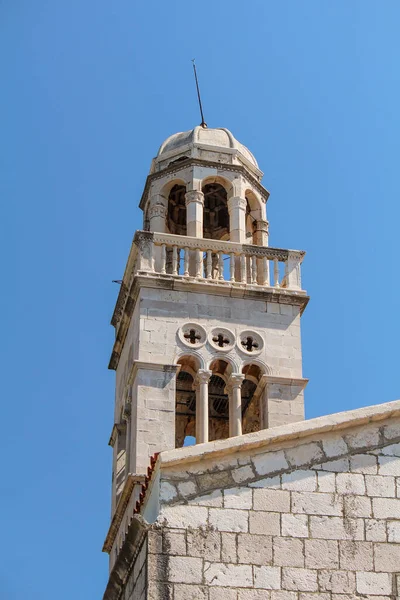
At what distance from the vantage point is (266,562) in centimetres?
961

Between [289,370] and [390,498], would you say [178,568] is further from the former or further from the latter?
[289,370]

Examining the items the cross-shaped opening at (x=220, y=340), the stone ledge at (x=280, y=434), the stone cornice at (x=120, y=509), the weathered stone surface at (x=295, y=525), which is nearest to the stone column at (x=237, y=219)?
the cross-shaped opening at (x=220, y=340)

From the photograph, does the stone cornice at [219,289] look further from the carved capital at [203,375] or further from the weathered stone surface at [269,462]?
the weathered stone surface at [269,462]

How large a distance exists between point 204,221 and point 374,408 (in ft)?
46.5

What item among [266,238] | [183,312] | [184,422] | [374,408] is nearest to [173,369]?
[183,312]

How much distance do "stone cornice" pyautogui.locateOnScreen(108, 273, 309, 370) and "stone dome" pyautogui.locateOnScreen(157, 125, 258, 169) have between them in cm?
358

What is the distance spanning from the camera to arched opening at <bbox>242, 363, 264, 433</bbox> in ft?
67.0

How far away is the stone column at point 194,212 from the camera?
21.8 meters

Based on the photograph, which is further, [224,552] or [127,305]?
[127,305]

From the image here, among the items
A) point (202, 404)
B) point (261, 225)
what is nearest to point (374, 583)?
point (202, 404)

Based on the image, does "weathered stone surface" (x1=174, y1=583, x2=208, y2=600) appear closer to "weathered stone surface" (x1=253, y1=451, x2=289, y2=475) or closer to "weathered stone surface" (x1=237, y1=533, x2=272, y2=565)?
"weathered stone surface" (x1=237, y1=533, x2=272, y2=565)

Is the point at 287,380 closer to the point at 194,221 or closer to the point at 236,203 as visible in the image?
the point at 194,221

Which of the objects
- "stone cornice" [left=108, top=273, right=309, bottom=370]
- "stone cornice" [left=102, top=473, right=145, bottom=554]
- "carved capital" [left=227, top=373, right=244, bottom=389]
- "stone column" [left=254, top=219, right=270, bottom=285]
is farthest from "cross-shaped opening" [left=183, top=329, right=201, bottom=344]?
"stone cornice" [left=102, top=473, right=145, bottom=554]

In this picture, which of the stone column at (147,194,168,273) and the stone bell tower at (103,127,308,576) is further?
the stone column at (147,194,168,273)
